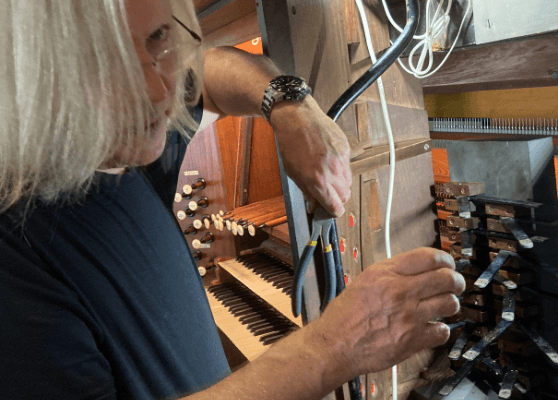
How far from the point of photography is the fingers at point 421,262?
0.68 m

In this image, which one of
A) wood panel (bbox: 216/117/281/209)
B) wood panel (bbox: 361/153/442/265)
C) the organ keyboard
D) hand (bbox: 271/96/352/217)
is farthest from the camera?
wood panel (bbox: 216/117/281/209)

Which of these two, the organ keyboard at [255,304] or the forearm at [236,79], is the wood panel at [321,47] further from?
the organ keyboard at [255,304]

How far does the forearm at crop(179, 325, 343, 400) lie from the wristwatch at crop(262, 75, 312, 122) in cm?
54

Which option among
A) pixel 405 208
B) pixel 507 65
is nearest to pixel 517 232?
pixel 405 208

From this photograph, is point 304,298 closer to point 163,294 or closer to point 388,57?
point 163,294

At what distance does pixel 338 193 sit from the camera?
0.90 meters

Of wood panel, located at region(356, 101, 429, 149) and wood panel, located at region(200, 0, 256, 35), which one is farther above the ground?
wood panel, located at region(200, 0, 256, 35)

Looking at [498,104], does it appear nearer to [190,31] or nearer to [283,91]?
[283,91]

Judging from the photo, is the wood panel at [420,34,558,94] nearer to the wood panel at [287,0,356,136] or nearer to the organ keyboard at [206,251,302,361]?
the wood panel at [287,0,356,136]

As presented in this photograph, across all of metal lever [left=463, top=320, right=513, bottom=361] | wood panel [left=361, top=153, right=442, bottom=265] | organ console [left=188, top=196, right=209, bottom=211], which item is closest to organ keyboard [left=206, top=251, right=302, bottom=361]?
organ console [left=188, top=196, right=209, bottom=211]

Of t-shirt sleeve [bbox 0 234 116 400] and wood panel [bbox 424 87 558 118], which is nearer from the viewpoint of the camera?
t-shirt sleeve [bbox 0 234 116 400]

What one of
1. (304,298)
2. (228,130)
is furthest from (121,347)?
(228,130)

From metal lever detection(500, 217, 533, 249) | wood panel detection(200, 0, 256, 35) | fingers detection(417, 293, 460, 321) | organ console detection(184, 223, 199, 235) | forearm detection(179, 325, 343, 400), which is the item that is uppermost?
wood panel detection(200, 0, 256, 35)

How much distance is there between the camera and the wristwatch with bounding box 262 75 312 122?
974 millimetres
